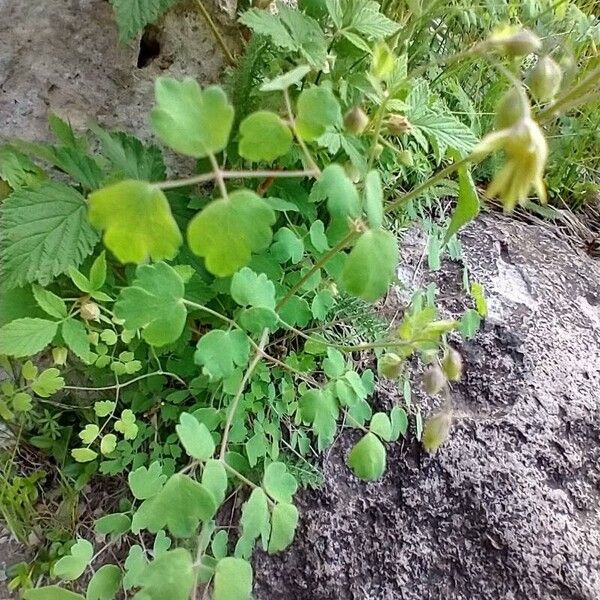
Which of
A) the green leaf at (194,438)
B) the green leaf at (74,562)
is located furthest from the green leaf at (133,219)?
the green leaf at (74,562)

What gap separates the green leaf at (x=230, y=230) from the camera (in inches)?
19.0

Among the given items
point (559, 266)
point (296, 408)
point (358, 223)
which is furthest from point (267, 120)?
point (559, 266)

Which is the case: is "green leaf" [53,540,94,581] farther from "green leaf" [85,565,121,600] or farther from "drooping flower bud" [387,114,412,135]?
"drooping flower bud" [387,114,412,135]

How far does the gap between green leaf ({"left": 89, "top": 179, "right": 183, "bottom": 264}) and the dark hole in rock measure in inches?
26.4

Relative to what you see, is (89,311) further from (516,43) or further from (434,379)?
(516,43)

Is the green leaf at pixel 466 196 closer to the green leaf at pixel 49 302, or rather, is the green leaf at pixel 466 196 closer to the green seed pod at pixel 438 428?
the green seed pod at pixel 438 428

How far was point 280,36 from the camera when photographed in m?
0.82

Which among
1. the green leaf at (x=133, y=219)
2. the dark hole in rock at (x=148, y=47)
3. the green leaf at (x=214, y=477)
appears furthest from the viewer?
the dark hole in rock at (x=148, y=47)

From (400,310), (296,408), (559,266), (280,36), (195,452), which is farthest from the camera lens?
(559,266)

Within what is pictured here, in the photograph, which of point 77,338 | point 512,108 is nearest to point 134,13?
point 77,338

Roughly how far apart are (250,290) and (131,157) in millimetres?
314

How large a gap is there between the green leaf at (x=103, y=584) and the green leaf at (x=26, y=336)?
0.27 m

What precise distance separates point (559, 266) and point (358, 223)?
794 millimetres

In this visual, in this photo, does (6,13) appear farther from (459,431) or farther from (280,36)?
(459,431)
